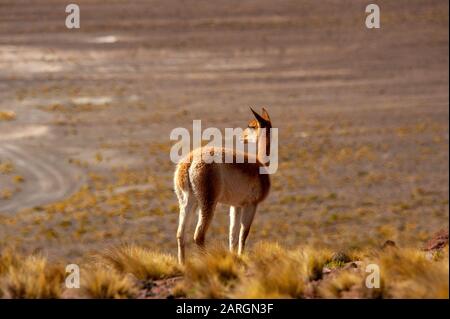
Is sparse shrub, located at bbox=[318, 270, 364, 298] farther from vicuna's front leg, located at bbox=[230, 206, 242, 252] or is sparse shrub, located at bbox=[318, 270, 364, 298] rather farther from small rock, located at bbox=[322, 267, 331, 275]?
vicuna's front leg, located at bbox=[230, 206, 242, 252]

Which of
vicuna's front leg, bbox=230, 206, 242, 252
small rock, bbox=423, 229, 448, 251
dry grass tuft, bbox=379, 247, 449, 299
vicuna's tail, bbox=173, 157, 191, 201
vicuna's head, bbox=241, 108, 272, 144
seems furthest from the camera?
small rock, bbox=423, 229, 448, 251

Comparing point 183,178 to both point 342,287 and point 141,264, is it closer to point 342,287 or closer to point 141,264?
point 141,264

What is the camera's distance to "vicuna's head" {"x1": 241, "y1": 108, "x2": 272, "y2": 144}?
9.09m

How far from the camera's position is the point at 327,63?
54.7 metres

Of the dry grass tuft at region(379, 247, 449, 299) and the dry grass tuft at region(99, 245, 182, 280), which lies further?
the dry grass tuft at region(99, 245, 182, 280)

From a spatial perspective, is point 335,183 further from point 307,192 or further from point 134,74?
point 134,74

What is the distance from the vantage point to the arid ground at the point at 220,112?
28609mm

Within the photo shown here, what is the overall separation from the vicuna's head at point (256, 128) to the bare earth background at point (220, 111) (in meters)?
14.7

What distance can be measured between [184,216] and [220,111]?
34560 millimetres

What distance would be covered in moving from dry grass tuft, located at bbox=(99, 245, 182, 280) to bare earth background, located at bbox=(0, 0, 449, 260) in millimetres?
15585

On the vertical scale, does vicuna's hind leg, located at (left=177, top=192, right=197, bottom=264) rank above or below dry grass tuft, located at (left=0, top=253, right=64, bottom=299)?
above

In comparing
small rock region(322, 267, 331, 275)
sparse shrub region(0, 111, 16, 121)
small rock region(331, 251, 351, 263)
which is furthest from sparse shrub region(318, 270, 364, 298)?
sparse shrub region(0, 111, 16, 121)

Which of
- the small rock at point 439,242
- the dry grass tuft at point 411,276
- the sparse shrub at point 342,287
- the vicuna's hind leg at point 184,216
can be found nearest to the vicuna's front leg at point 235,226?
the vicuna's hind leg at point 184,216

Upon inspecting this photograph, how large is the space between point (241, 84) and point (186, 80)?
3220 millimetres
